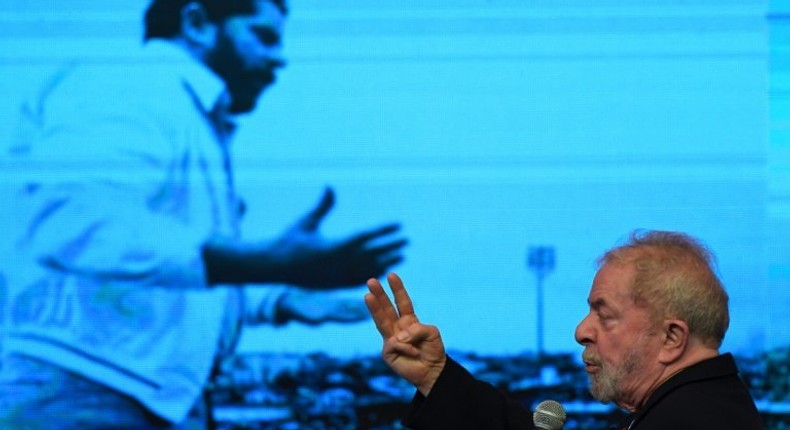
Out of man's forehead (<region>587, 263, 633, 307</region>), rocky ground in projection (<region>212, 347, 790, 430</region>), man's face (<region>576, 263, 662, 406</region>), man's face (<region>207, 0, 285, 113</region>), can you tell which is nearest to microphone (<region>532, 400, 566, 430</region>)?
man's face (<region>576, 263, 662, 406</region>)

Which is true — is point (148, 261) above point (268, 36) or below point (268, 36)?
below

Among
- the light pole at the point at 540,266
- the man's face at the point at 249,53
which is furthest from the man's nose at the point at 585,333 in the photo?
the man's face at the point at 249,53

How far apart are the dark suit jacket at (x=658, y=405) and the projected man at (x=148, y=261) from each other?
62.6 inches

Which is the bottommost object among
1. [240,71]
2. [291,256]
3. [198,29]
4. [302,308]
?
[302,308]

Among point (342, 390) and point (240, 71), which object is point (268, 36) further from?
point (342, 390)

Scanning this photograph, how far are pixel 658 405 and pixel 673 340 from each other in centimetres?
10

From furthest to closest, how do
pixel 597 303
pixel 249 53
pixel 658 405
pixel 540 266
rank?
pixel 249 53 → pixel 540 266 → pixel 597 303 → pixel 658 405

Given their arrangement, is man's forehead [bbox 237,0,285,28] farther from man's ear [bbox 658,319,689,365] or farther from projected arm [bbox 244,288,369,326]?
man's ear [bbox 658,319,689,365]

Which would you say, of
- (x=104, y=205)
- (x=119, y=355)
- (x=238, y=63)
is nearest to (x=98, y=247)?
(x=104, y=205)

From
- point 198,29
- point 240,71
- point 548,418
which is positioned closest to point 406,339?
point 548,418

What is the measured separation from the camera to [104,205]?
3434 millimetres

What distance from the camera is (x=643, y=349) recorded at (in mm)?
1669

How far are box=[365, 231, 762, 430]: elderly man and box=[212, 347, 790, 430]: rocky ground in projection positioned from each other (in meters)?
1.59

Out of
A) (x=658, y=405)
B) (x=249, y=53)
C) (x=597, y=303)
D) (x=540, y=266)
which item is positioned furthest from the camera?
(x=249, y=53)
